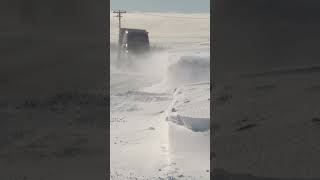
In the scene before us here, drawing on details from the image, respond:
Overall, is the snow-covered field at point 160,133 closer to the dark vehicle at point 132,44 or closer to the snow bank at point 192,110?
the snow bank at point 192,110

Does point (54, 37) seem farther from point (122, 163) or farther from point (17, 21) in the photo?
point (122, 163)

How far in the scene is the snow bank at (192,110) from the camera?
6316mm

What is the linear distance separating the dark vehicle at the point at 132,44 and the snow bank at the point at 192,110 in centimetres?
679

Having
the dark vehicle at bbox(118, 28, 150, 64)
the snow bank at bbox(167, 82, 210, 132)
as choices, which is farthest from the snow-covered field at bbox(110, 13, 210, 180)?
the dark vehicle at bbox(118, 28, 150, 64)

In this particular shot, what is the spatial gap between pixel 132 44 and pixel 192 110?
920 centimetres

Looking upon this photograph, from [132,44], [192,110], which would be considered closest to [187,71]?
[132,44]

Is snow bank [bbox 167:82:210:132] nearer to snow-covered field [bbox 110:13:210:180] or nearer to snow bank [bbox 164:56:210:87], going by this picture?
snow-covered field [bbox 110:13:210:180]

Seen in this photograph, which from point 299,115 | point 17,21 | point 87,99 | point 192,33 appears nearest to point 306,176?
point 299,115

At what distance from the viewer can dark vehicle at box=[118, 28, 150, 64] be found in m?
16.0

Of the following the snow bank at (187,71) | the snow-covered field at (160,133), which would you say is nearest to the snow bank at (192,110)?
the snow-covered field at (160,133)

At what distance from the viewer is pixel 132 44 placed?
15992mm

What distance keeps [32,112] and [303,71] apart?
2.37 meters

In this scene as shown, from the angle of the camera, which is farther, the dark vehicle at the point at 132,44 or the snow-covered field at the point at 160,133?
the dark vehicle at the point at 132,44

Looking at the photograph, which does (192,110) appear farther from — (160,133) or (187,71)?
(187,71)
